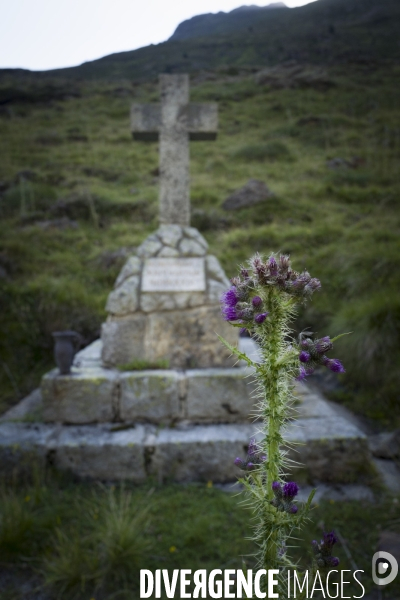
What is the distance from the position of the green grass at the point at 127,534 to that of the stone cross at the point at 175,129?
10.2ft

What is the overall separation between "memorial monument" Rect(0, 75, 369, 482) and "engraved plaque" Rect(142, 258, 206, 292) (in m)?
0.01

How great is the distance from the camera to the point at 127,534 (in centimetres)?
260

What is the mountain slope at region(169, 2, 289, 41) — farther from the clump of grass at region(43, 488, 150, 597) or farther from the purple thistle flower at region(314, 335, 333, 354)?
the purple thistle flower at region(314, 335, 333, 354)

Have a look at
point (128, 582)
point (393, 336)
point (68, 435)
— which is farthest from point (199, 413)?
point (393, 336)

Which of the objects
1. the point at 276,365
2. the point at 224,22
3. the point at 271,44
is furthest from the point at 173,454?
the point at 224,22

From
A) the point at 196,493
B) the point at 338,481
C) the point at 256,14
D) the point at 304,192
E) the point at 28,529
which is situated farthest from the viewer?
the point at 256,14

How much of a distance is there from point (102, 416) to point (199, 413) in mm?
917

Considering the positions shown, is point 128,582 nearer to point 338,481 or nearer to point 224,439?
point 224,439

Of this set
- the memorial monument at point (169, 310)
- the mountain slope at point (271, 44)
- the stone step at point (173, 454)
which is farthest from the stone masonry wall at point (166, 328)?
the mountain slope at point (271, 44)

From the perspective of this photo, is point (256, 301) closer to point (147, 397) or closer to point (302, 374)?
point (302, 374)

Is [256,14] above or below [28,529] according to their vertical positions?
above

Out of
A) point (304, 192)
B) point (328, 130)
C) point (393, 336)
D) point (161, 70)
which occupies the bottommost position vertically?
point (393, 336)

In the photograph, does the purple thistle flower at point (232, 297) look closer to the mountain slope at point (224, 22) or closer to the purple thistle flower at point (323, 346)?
the purple thistle flower at point (323, 346)

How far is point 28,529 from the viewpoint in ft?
9.18
